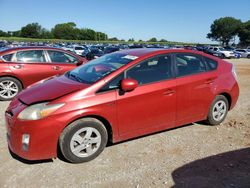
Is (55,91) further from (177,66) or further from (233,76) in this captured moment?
(233,76)

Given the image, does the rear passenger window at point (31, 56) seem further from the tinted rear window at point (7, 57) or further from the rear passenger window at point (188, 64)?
the rear passenger window at point (188, 64)

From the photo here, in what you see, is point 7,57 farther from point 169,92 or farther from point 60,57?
point 169,92

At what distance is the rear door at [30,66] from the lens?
8.11 m

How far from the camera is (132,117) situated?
14.6 ft

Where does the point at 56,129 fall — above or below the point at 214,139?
above

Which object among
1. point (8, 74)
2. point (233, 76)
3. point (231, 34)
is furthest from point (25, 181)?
point (231, 34)

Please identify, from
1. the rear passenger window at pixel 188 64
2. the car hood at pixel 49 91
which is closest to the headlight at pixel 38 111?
the car hood at pixel 49 91

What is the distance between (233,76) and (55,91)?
3580 mm

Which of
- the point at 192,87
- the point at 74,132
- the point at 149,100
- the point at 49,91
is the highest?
the point at 49,91

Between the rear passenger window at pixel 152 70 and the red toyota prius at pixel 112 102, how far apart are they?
0.02m

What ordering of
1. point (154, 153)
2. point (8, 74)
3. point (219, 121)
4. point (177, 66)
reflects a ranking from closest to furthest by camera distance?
point (154, 153) → point (177, 66) → point (219, 121) → point (8, 74)

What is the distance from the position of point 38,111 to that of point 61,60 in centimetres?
513

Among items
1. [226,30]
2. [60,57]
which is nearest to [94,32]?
[226,30]

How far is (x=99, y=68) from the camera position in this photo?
4.80 meters
